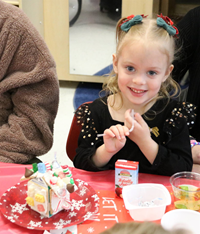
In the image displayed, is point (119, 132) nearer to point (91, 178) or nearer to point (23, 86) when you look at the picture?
point (91, 178)

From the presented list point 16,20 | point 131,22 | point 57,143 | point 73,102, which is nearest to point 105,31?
point 73,102

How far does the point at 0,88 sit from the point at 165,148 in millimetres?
676

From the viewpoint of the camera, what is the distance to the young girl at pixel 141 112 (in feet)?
3.15

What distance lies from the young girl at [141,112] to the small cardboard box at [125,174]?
0.29 feet

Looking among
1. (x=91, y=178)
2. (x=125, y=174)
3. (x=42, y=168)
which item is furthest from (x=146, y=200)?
(x=42, y=168)

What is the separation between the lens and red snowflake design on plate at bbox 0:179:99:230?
776 mm

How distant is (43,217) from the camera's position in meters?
0.80

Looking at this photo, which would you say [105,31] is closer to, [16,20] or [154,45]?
[16,20]

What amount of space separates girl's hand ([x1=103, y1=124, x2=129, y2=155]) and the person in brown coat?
0.39 meters

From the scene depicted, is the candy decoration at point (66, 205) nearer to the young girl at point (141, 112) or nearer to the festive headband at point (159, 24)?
the young girl at point (141, 112)

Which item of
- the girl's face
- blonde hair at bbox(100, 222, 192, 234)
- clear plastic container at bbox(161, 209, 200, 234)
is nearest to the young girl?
the girl's face

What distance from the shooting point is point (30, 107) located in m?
1.26

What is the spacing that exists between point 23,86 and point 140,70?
0.53 meters

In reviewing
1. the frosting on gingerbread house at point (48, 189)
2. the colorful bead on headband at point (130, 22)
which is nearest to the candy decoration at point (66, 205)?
the frosting on gingerbread house at point (48, 189)
